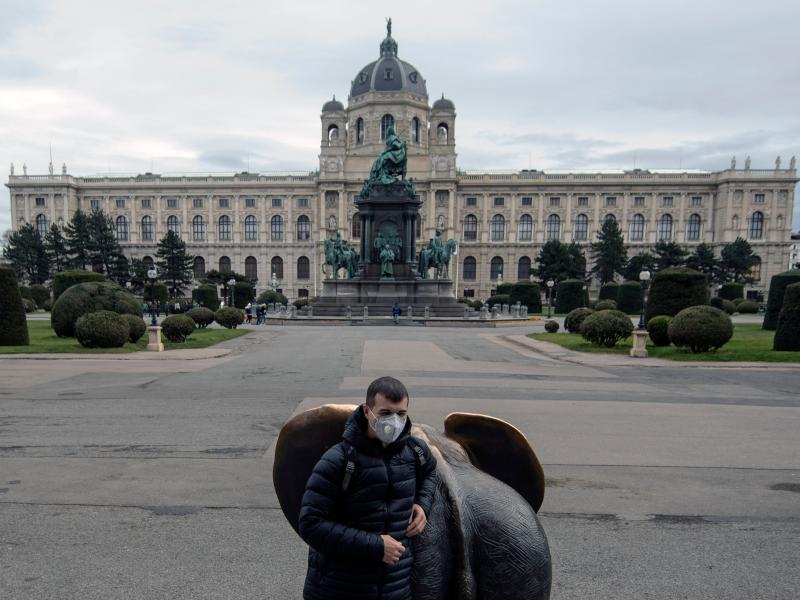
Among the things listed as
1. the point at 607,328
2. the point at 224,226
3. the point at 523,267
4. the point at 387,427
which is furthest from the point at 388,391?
the point at 224,226

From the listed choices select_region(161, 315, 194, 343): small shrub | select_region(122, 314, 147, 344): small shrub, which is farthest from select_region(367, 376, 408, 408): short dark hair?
select_region(161, 315, 194, 343): small shrub

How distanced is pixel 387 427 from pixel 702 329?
1865cm

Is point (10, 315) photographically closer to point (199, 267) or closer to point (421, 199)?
point (421, 199)

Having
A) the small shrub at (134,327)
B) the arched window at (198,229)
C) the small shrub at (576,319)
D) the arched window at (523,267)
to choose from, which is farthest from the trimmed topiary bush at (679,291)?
the arched window at (198,229)

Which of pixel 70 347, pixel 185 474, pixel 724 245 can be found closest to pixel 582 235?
pixel 724 245

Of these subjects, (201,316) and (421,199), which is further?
(421,199)

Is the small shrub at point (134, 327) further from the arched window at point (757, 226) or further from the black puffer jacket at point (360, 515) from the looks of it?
the arched window at point (757, 226)

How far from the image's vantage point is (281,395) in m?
11.1

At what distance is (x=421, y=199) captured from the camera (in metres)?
81.1

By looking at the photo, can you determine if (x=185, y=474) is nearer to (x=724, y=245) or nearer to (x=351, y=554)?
(x=351, y=554)

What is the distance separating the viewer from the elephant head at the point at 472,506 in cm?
242

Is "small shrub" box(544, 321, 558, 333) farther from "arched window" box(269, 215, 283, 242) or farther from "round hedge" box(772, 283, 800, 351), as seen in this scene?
"arched window" box(269, 215, 283, 242)

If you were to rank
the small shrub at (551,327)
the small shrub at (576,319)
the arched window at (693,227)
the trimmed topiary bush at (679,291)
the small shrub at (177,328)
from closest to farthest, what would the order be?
the small shrub at (177,328), the trimmed topiary bush at (679,291), the small shrub at (576,319), the small shrub at (551,327), the arched window at (693,227)

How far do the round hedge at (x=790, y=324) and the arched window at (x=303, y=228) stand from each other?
72.8 meters
